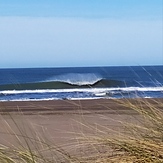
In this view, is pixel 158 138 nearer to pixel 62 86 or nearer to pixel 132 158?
pixel 132 158

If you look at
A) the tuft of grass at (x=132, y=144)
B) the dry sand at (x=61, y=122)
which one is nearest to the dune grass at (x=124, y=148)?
the tuft of grass at (x=132, y=144)

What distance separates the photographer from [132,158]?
2.92 metres

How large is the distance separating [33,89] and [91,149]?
986 inches

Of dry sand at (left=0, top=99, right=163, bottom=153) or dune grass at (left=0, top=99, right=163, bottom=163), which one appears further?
dry sand at (left=0, top=99, right=163, bottom=153)

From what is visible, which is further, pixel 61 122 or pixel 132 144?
pixel 61 122

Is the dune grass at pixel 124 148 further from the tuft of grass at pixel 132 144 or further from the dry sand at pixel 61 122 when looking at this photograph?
the dry sand at pixel 61 122

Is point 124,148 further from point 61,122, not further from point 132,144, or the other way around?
point 61,122

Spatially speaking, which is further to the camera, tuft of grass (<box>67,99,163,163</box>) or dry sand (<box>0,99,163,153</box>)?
dry sand (<box>0,99,163,153</box>)

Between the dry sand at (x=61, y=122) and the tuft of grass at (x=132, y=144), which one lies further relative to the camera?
the dry sand at (x=61, y=122)

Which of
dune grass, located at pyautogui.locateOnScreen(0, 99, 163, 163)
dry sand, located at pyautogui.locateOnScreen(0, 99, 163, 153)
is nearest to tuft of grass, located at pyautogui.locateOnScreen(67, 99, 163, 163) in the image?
dune grass, located at pyautogui.locateOnScreen(0, 99, 163, 163)

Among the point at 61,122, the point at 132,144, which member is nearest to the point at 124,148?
the point at 132,144

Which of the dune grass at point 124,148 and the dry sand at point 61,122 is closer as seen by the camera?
the dune grass at point 124,148

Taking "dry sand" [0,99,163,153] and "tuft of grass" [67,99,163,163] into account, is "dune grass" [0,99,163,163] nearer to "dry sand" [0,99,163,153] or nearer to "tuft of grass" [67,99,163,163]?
"tuft of grass" [67,99,163,163]

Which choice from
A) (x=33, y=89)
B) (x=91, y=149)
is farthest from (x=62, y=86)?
(x=91, y=149)
